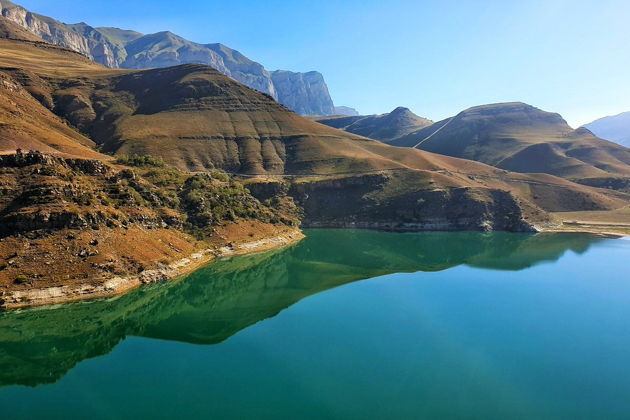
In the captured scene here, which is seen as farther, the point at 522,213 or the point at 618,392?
the point at 522,213

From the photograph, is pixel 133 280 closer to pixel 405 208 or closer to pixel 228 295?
pixel 228 295

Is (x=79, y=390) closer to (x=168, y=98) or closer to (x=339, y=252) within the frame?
(x=339, y=252)

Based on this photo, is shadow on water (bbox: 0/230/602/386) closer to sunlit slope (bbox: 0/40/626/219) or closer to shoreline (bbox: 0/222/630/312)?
shoreline (bbox: 0/222/630/312)

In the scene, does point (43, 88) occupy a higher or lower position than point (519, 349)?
higher

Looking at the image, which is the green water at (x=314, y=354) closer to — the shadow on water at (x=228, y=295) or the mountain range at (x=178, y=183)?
the shadow on water at (x=228, y=295)

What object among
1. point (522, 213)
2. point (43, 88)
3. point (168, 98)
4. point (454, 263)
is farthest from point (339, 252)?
point (43, 88)

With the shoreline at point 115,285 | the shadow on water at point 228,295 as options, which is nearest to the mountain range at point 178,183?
the shoreline at point 115,285
